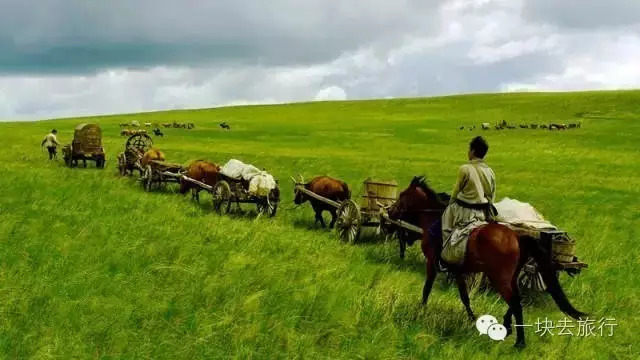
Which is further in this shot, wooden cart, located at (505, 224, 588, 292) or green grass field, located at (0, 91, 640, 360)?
wooden cart, located at (505, 224, 588, 292)

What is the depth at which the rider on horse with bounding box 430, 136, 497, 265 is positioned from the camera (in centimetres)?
857

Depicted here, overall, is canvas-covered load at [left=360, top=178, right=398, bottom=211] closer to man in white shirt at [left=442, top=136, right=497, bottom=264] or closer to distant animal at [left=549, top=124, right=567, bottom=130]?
man in white shirt at [left=442, top=136, right=497, bottom=264]

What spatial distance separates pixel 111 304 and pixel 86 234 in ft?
11.9

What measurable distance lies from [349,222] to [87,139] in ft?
67.1

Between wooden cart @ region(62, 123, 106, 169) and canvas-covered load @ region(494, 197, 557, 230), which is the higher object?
wooden cart @ region(62, 123, 106, 169)

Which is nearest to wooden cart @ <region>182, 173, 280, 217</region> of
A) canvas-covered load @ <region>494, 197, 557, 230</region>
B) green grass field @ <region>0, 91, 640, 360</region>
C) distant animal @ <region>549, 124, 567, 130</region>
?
green grass field @ <region>0, 91, 640, 360</region>

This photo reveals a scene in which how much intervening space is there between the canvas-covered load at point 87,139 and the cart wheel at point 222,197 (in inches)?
588

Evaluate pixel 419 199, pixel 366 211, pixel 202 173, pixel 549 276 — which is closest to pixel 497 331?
pixel 549 276

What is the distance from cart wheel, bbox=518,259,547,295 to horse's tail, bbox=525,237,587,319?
117cm

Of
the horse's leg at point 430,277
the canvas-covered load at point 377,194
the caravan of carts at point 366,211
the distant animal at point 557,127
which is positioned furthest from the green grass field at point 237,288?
the distant animal at point 557,127

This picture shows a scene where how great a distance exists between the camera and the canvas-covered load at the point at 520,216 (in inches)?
384

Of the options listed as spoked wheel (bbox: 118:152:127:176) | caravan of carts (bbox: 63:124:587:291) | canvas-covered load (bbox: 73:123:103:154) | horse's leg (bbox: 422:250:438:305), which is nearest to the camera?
horse's leg (bbox: 422:250:438:305)

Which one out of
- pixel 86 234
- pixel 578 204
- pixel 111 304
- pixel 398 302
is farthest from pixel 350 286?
pixel 578 204

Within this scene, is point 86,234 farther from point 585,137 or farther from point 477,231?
point 585,137
